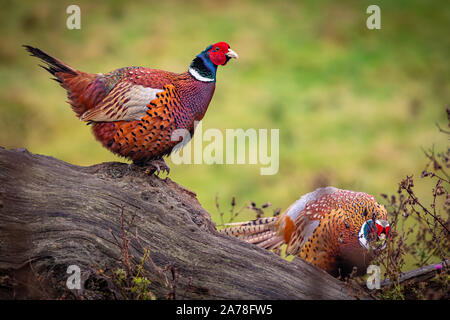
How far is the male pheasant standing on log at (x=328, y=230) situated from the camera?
5.13 m

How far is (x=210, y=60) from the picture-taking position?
4.84 m

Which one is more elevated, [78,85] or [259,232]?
[78,85]

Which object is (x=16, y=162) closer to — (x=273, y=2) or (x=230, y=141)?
(x=230, y=141)

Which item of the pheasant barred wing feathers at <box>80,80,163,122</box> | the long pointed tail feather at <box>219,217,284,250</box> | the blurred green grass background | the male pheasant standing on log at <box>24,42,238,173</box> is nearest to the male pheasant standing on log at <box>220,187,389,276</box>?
the long pointed tail feather at <box>219,217,284,250</box>

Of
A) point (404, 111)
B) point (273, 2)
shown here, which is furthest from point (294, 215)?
point (273, 2)

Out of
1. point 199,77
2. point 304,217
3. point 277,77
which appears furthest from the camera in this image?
point 277,77

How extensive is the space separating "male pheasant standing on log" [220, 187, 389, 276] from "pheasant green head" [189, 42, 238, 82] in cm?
188

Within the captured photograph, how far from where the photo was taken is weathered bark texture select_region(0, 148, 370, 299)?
13.6 feet

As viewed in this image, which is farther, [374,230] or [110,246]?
[374,230]

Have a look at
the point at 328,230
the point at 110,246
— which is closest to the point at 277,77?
the point at 328,230

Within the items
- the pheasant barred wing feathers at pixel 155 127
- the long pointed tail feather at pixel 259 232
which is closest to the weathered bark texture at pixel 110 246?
the pheasant barred wing feathers at pixel 155 127

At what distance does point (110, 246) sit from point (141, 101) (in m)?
1.33

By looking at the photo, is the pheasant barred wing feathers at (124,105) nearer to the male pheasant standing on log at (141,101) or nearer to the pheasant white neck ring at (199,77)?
the male pheasant standing on log at (141,101)

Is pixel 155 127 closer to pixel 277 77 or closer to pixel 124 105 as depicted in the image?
pixel 124 105
